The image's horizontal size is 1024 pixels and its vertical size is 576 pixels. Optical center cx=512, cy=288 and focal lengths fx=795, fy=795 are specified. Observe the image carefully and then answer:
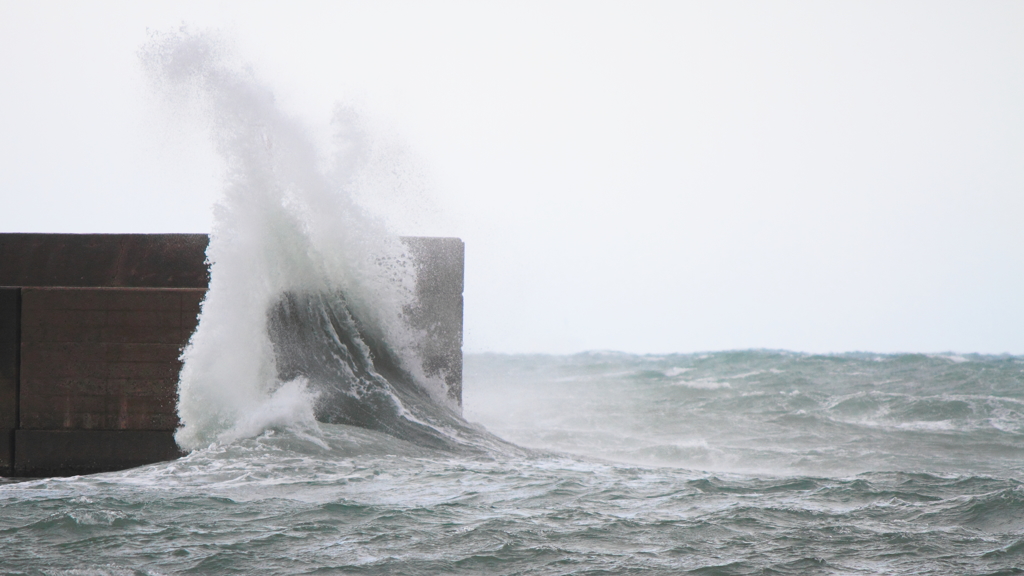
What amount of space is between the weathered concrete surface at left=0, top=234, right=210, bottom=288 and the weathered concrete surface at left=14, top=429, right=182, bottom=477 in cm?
143

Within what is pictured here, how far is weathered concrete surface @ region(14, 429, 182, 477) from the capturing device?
621cm

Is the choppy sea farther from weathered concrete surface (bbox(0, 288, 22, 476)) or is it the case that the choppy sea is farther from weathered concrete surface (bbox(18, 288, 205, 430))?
weathered concrete surface (bbox(0, 288, 22, 476))

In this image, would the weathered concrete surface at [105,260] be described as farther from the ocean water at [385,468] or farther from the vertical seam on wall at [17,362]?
the vertical seam on wall at [17,362]

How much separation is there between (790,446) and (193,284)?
6340mm

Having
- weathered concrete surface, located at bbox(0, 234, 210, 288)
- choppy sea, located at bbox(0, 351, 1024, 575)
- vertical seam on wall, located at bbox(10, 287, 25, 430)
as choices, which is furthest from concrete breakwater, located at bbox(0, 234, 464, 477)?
choppy sea, located at bbox(0, 351, 1024, 575)

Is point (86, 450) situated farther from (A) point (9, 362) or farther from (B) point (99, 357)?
(A) point (9, 362)

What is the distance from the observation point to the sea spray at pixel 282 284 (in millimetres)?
6141

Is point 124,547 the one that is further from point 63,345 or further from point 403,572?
point 63,345

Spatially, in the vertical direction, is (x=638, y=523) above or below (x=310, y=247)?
below

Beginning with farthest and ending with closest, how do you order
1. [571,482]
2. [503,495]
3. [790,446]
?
[790,446], [571,482], [503,495]

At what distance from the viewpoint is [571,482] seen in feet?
17.1

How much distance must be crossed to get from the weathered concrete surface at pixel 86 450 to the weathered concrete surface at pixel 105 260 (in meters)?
1.43

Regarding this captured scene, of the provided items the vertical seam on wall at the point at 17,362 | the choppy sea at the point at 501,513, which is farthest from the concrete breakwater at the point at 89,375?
Result: the choppy sea at the point at 501,513

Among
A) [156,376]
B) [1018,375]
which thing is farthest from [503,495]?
[1018,375]
